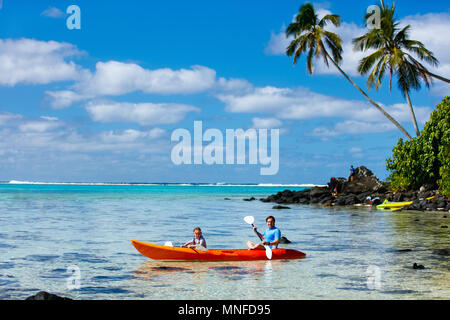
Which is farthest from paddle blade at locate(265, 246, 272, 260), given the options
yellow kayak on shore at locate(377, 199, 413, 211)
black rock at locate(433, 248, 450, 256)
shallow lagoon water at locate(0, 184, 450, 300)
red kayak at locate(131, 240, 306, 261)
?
yellow kayak on shore at locate(377, 199, 413, 211)

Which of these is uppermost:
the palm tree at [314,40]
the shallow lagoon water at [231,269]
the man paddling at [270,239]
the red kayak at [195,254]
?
the palm tree at [314,40]

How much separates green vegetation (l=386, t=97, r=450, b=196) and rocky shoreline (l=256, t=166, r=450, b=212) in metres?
0.89

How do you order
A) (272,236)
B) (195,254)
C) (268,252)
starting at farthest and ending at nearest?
(272,236), (268,252), (195,254)

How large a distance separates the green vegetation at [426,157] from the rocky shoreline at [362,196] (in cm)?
89

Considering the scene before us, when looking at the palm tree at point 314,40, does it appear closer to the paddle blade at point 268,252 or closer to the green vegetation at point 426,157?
the green vegetation at point 426,157

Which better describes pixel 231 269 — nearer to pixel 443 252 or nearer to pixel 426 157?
pixel 443 252

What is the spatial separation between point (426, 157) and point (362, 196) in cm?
810

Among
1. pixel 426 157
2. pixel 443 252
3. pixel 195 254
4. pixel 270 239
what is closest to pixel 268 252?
pixel 270 239

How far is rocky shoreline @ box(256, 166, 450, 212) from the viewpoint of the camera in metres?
32.3

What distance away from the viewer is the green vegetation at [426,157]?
107ft

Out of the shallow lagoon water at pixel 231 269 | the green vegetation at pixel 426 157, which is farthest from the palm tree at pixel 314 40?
the shallow lagoon water at pixel 231 269

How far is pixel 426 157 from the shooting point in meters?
34.5

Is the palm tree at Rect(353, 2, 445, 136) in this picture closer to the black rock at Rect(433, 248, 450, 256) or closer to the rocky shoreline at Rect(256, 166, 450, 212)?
the rocky shoreline at Rect(256, 166, 450, 212)

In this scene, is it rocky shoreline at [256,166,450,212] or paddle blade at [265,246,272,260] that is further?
rocky shoreline at [256,166,450,212]
